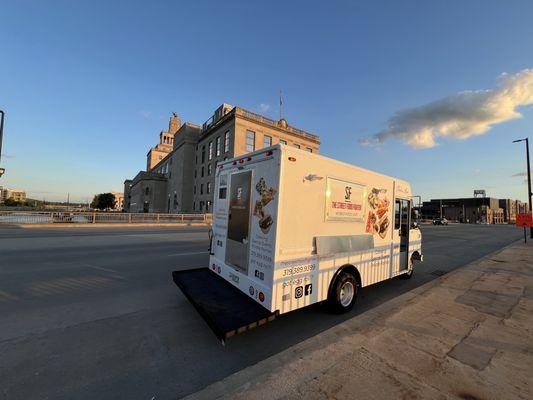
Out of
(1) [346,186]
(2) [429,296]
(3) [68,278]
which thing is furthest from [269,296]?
(3) [68,278]

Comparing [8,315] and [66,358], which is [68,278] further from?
[66,358]

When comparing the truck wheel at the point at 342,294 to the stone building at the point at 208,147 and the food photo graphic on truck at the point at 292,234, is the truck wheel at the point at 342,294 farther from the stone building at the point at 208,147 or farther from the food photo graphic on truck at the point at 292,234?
the stone building at the point at 208,147

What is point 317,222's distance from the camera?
4379 mm

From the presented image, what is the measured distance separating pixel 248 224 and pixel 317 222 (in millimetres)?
1235

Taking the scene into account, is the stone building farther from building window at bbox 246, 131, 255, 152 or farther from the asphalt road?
the asphalt road

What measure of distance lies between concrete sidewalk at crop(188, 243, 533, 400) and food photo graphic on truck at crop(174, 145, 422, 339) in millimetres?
700

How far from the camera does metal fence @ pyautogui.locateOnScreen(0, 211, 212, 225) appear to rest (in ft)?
68.4

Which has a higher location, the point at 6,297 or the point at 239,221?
the point at 239,221

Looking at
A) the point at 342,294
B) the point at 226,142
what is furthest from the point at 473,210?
the point at 342,294

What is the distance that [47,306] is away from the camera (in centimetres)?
479

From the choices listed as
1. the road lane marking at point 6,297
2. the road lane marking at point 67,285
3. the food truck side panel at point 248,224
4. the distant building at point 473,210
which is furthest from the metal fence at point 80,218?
the distant building at point 473,210

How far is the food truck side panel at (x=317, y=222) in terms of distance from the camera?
3904 mm

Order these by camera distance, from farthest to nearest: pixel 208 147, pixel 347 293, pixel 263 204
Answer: pixel 208 147, pixel 347 293, pixel 263 204

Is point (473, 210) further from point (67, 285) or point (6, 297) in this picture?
point (6, 297)
